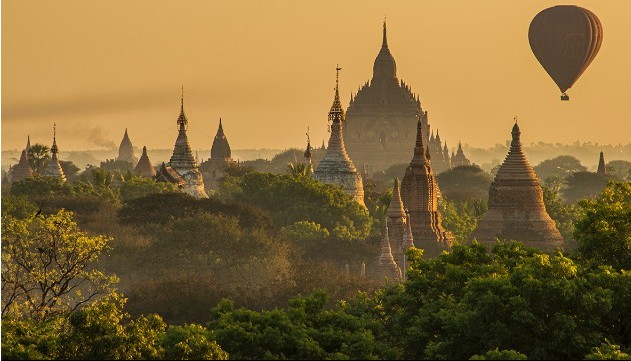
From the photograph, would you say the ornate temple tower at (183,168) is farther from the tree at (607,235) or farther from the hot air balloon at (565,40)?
the tree at (607,235)

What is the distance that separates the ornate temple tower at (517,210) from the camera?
99.1m

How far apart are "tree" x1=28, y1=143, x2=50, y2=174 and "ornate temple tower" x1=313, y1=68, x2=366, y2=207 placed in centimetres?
5781

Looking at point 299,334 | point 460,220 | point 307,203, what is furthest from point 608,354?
point 460,220

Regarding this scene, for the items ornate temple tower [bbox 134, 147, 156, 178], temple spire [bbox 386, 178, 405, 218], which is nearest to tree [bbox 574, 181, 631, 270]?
temple spire [bbox 386, 178, 405, 218]

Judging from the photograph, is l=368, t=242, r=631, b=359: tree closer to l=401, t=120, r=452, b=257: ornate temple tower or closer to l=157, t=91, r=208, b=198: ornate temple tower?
l=401, t=120, r=452, b=257: ornate temple tower

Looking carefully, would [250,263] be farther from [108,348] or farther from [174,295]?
[108,348]

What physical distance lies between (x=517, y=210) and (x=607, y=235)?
52799 millimetres

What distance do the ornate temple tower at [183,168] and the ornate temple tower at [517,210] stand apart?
120 feet

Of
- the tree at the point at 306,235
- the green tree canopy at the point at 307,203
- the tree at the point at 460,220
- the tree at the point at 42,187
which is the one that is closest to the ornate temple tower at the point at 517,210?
the tree at the point at 460,220

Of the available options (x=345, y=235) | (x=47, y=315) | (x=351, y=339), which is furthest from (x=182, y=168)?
(x=351, y=339)

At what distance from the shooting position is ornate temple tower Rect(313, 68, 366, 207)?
12481 centimetres

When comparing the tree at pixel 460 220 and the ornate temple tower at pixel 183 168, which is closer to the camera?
the tree at pixel 460 220

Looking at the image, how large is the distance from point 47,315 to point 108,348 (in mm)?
10087

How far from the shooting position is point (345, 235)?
356 ft
